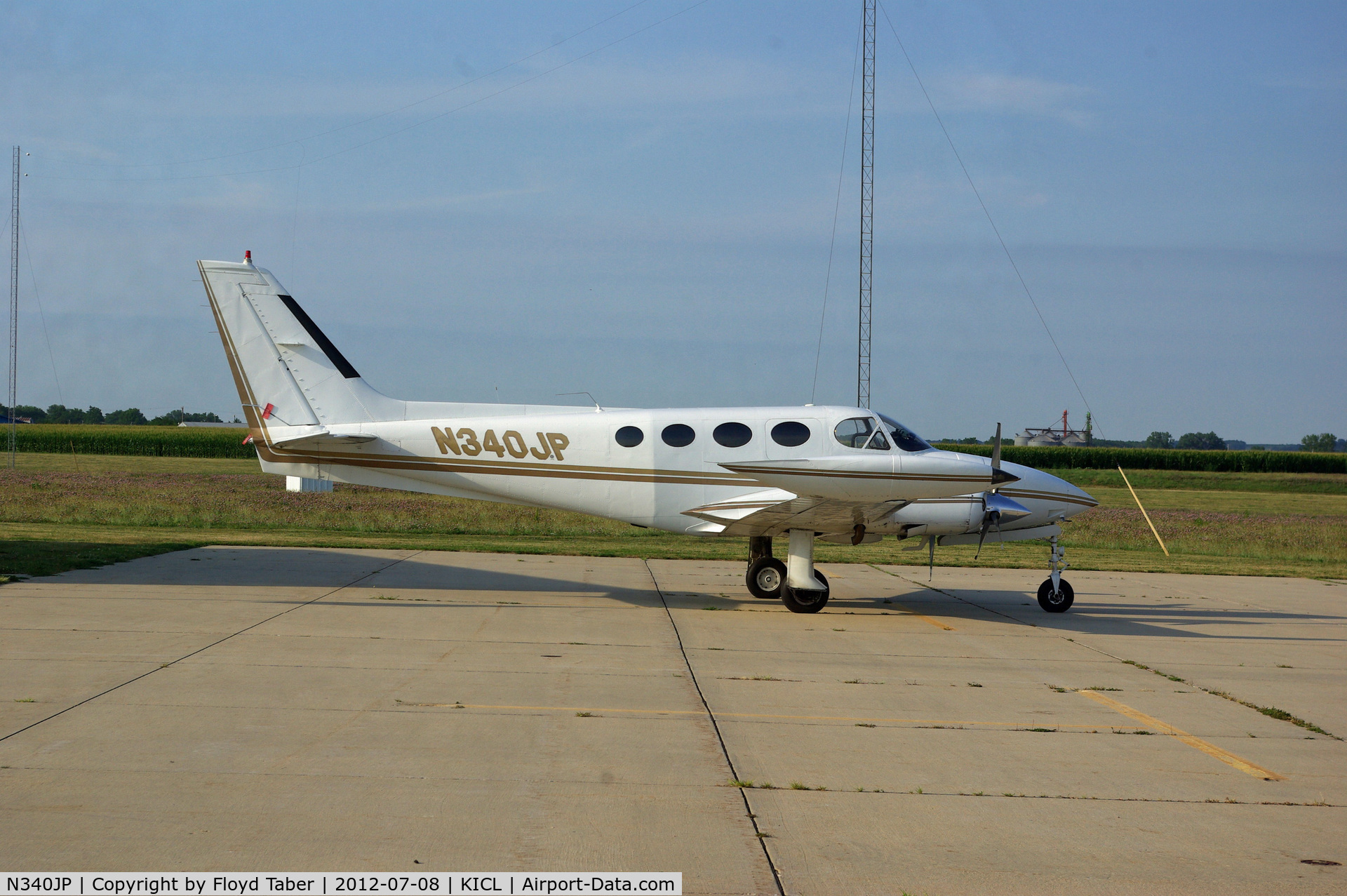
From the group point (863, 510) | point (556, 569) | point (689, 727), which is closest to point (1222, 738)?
point (689, 727)

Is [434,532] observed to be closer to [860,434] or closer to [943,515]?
[860,434]

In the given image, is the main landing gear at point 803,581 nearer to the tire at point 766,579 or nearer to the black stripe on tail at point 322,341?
the tire at point 766,579

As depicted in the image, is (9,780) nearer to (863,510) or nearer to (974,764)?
(974,764)

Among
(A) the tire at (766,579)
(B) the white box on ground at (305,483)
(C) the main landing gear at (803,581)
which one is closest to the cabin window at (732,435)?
(C) the main landing gear at (803,581)

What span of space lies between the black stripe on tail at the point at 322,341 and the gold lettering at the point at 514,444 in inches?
98.4

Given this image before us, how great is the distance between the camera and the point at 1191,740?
7.77 metres

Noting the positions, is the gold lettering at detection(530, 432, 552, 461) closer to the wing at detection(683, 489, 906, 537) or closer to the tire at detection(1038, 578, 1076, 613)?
the wing at detection(683, 489, 906, 537)

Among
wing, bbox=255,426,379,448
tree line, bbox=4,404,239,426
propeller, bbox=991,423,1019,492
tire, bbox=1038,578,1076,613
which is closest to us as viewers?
propeller, bbox=991,423,1019,492

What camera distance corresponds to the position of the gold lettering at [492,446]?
46.2 feet

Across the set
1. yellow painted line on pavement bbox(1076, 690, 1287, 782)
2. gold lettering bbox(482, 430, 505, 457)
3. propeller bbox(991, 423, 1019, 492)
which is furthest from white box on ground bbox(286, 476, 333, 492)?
yellow painted line on pavement bbox(1076, 690, 1287, 782)

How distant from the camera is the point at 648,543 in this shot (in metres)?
24.4

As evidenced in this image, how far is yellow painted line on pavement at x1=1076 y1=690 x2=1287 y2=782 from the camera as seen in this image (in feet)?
22.7

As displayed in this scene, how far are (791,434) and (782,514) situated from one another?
126 cm

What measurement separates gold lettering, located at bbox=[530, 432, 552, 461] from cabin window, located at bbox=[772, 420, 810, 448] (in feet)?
10.8
